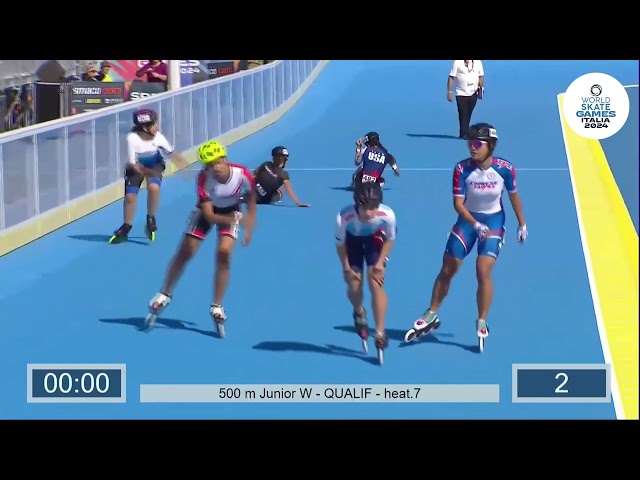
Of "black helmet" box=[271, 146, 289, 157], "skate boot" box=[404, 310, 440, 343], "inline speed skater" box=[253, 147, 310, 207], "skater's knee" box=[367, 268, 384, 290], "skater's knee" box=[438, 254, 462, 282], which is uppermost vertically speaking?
"black helmet" box=[271, 146, 289, 157]

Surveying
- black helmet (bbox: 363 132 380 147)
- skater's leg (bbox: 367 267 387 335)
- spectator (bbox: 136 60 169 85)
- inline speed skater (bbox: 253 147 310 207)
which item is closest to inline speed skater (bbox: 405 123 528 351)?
skater's leg (bbox: 367 267 387 335)

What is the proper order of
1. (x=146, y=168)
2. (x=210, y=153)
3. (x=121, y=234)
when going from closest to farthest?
(x=210, y=153) → (x=146, y=168) → (x=121, y=234)

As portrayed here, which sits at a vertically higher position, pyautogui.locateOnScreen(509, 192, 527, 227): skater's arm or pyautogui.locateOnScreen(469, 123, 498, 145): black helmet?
pyautogui.locateOnScreen(469, 123, 498, 145): black helmet

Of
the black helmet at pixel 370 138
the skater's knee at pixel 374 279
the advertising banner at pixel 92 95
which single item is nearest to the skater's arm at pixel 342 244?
the skater's knee at pixel 374 279

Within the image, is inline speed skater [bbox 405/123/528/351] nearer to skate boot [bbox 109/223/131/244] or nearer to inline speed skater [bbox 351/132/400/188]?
inline speed skater [bbox 351/132/400/188]

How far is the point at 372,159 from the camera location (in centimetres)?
1221

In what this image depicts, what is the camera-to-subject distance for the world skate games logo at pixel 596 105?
1138cm

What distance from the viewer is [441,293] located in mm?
12008

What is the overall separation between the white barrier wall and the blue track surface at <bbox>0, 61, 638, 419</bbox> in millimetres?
374

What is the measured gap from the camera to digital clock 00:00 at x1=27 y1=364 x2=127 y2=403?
11180 mm

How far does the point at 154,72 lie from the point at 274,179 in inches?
67.4

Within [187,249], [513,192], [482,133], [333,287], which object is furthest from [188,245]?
[513,192]

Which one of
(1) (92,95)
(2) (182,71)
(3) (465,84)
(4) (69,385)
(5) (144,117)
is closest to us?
(4) (69,385)

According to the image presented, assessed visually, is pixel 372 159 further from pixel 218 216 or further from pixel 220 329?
pixel 220 329
